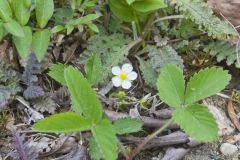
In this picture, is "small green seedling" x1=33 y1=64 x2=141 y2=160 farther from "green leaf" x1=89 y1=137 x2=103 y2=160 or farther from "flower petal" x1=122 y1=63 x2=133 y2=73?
"flower petal" x1=122 y1=63 x2=133 y2=73

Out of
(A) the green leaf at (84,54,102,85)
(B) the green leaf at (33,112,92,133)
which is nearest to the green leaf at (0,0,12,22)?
(A) the green leaf at (84,54,102,85)

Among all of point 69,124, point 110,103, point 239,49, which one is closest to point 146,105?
point 110,103

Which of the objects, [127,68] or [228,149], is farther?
[127,68]

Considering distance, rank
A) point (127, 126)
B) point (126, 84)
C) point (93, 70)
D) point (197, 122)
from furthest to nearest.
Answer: point (126, 84), point (93, 70), point (127, 126), point (197, 122)

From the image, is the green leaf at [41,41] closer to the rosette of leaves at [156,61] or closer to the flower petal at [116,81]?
the flower petal at [116,81]

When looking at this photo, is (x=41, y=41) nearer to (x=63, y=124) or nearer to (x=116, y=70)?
(x=116, y=70)

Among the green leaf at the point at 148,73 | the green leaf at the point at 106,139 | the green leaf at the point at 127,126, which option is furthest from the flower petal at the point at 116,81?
the green leaf at the point at 106,139

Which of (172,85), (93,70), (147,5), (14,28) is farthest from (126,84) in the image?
(14,28)
